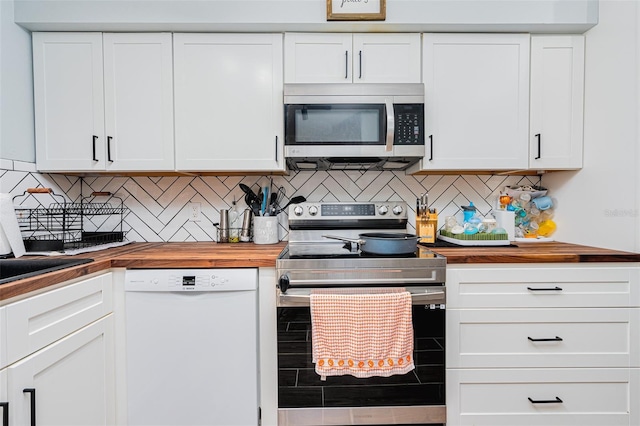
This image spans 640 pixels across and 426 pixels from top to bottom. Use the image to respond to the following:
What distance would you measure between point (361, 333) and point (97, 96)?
68.6 inches

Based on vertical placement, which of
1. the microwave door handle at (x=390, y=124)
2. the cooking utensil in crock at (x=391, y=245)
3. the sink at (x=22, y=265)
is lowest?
the sink at (x=22, y=265)

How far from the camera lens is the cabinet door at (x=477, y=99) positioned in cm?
174

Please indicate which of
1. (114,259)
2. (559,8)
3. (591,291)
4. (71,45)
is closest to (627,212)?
(591,291)

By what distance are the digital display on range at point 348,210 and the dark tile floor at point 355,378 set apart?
646 millimetres

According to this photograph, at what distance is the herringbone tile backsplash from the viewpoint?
6.76 feet

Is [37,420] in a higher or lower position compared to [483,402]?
higher

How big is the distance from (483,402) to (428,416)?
0.85ft

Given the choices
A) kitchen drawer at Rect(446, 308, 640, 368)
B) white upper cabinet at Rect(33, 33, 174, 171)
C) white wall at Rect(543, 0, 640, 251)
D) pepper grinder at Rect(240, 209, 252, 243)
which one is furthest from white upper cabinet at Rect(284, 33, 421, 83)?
kitchen drawer at Rect(446, 308, 640, 368)

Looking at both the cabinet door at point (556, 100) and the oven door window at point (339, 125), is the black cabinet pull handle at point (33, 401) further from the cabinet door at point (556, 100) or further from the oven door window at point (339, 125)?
the cabinet door at point (556, 100)

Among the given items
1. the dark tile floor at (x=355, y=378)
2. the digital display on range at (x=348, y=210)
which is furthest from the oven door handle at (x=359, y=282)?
the digital display on range at (x=348, y=210)

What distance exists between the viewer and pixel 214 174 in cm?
202

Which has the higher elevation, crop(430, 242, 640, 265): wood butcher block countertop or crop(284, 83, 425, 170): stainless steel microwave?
crop(284, 83, 425, 170): stainless steel microwave

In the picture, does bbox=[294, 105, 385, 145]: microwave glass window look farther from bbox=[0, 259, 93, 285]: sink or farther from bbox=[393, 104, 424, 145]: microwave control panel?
bbox=[0, 259, 93, 285]: sink

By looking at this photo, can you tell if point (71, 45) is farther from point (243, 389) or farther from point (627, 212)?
point (627, 212)
